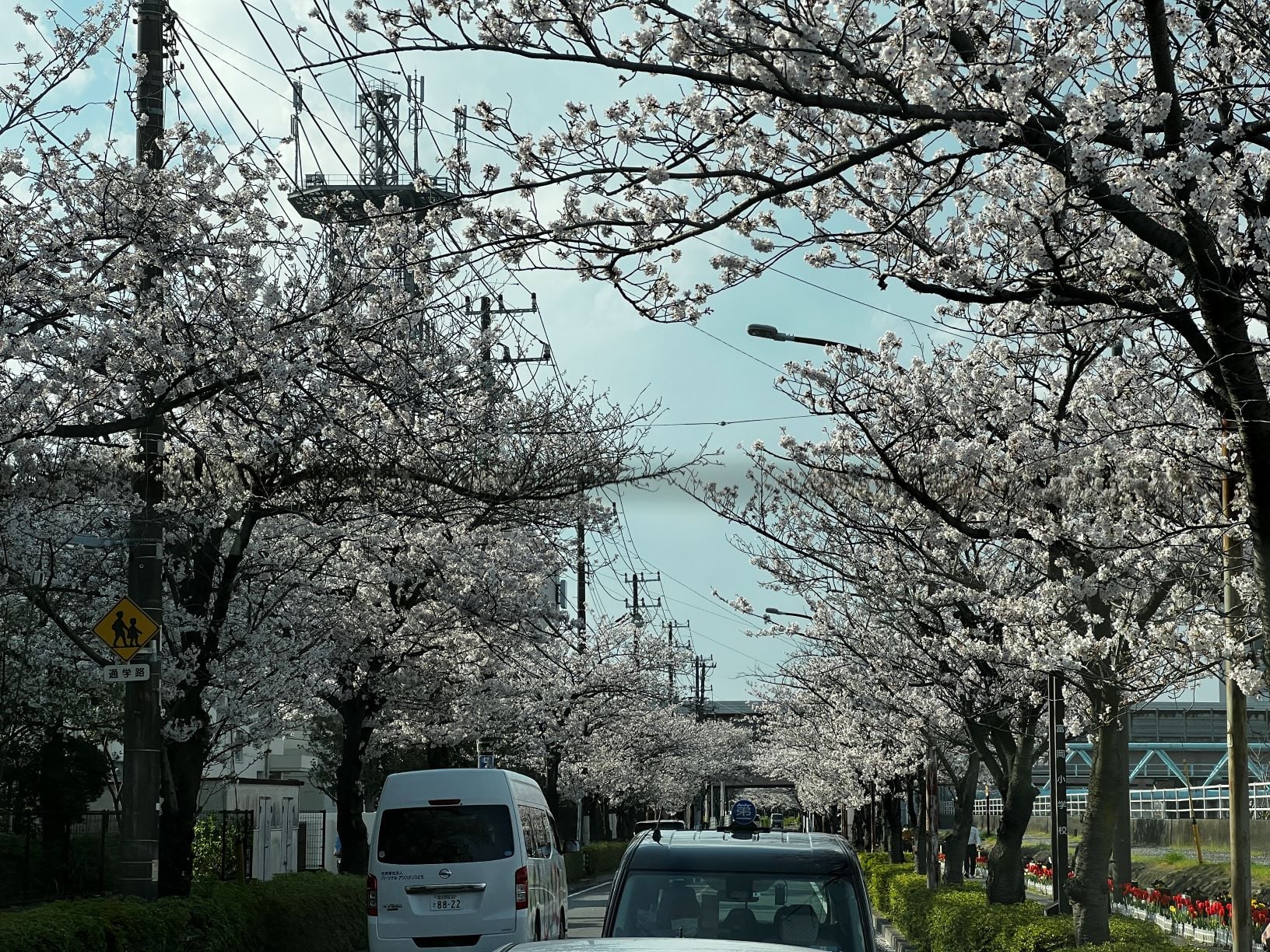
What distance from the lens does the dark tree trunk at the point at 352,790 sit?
25.5 metres

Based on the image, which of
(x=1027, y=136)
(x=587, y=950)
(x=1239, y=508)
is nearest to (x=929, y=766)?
(x=1239, y=508)

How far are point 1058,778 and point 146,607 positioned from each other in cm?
860

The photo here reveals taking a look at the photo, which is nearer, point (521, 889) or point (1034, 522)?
point (1034, 522)

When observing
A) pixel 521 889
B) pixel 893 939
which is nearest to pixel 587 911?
pixel 893 939

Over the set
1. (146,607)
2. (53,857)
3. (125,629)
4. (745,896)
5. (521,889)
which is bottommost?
(53,857)

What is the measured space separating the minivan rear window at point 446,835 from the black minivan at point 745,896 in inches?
348

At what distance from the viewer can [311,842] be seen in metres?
37.9

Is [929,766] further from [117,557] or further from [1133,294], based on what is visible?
[1133,294]

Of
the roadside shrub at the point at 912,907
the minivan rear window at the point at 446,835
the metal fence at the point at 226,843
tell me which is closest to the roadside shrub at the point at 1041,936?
the roadside shrub at the point at 912,907

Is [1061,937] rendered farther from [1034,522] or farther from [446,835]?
[446,835]

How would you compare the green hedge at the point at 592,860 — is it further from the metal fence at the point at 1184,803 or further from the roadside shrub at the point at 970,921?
the roadside shrub at the point at 970,921

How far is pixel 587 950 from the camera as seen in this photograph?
13.3 feet

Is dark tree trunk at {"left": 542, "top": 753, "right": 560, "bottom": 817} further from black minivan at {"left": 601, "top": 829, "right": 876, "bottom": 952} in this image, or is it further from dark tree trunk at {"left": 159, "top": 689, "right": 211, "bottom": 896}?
Answer: black minivan at {"left": 601, "top": 829, "right": 876, "bottom": 952}

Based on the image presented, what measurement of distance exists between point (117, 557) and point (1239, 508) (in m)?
13.4
